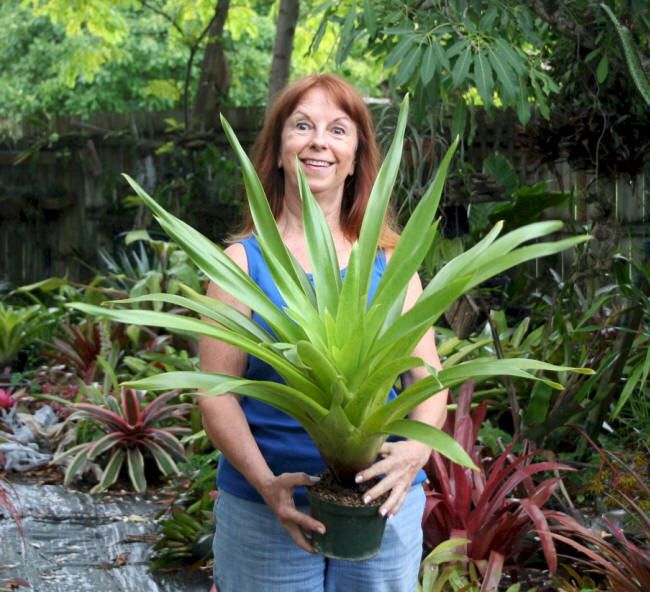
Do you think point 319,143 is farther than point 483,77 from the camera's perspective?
No

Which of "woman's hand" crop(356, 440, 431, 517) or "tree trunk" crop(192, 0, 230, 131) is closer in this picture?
"woman's hand" crop(356, 440, 431, 517)

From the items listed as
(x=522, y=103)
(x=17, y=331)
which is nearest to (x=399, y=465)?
(x=522, y=103)

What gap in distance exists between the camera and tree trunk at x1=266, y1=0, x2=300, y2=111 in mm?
6922

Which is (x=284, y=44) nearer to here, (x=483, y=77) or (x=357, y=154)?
(x=483, y=77)

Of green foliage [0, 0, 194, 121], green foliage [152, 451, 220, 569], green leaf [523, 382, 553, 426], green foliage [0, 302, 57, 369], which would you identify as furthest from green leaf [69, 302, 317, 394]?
green foliage [0, 0, 194, 121]

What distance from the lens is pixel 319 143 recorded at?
2.18m

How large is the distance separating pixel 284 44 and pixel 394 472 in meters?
5.54

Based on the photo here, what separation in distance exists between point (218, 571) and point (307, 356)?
0.69m

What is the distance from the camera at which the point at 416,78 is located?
12.8ft

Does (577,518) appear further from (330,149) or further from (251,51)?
(251,51)

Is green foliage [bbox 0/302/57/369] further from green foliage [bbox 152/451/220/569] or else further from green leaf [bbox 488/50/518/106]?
green leaf [bbox 488/50/518/106]

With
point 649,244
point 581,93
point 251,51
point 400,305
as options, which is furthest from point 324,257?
point 251,51

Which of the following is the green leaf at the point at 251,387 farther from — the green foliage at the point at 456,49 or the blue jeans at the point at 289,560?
the green foliage at the point at 456,49

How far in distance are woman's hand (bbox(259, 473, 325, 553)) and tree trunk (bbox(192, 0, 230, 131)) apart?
846cm
